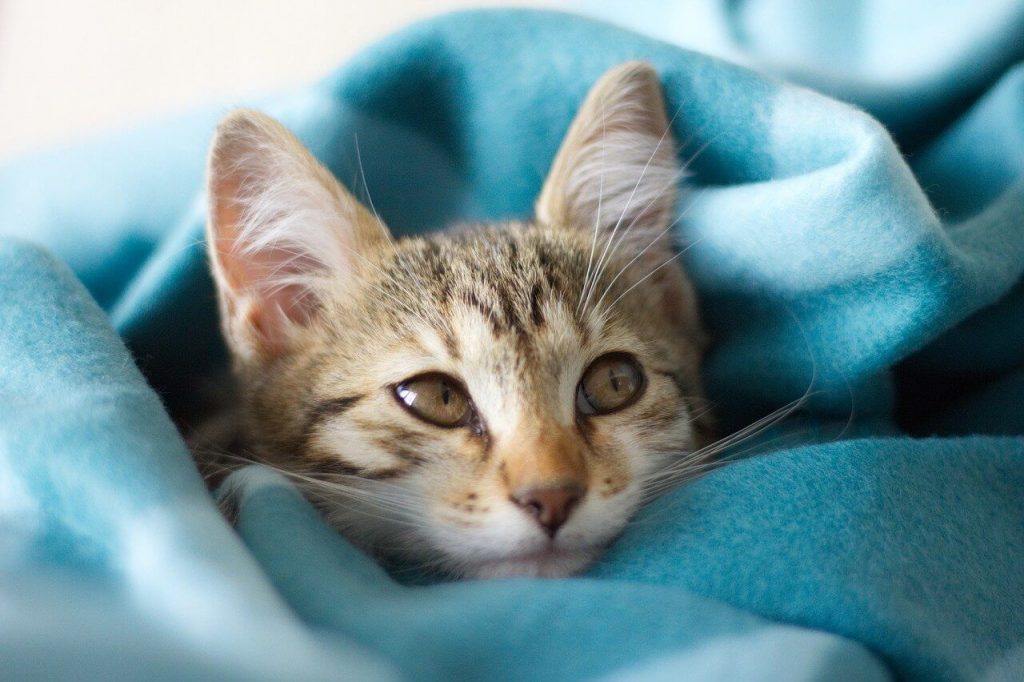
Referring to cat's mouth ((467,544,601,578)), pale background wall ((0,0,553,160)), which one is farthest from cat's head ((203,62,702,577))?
pale background wall ((0,0,553,160))

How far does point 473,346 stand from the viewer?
0.86 m

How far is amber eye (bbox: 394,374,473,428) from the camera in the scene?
2.81 feet

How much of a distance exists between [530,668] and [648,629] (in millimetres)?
87

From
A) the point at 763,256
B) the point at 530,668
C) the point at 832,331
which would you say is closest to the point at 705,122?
the point at 763,256

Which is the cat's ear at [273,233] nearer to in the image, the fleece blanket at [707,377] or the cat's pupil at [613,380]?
the fleece blanket at [707,377]

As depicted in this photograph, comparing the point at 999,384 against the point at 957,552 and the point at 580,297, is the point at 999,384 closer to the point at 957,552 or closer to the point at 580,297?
the point at 957,552

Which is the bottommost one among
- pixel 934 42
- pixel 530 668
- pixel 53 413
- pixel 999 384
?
pixel 999 384

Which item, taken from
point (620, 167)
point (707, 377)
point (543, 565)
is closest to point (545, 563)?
point (543, 565)

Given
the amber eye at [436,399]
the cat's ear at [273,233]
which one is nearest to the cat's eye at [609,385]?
the amber eye at [436,399]

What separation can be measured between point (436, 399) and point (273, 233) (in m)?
0.32

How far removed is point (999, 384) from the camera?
100cm

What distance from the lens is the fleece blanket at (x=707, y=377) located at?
538 millimetres

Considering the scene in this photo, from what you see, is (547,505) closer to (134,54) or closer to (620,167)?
(620,167)

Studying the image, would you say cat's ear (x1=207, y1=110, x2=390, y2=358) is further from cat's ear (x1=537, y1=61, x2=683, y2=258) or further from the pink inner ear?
cat's ear (x1=537, y1=61, x2=683, y2=258)
